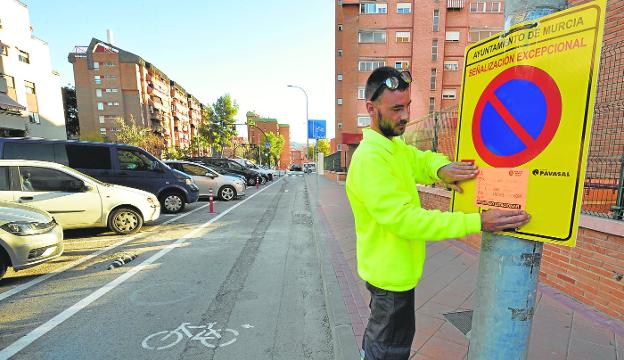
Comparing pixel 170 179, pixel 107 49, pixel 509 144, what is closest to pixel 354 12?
pixel 170 179

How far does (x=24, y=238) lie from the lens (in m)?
4.04

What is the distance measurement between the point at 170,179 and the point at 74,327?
681 cm

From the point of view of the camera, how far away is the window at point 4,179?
5.62m

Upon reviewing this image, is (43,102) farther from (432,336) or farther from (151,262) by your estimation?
(432,336)

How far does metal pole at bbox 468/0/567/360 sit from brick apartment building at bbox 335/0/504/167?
25.4 m

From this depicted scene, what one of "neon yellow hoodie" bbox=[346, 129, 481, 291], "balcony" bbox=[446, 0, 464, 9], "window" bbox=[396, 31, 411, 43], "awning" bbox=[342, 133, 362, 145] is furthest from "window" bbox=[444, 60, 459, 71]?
"neon yellow hoodie" bbox=[346, 129, 481, 291]

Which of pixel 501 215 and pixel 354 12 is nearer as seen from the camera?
pixel 501 215

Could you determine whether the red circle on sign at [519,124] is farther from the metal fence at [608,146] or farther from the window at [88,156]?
the window at [88,156]

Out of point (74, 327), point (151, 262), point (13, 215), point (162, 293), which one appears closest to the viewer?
point (74, 327)

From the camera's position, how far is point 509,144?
110 cm

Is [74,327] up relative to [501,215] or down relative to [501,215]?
down

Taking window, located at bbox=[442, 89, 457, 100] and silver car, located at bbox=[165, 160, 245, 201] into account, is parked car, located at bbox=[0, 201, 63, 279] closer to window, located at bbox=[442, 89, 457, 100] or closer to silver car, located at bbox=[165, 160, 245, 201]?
silver car, located at bbox=[165, 160, 245, 201]

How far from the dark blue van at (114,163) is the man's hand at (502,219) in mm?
9624

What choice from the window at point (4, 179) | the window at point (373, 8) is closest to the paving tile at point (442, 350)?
the window at point (4, 179)
